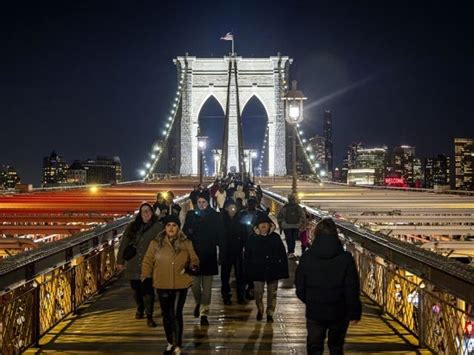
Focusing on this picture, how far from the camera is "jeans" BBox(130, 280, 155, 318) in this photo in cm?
650

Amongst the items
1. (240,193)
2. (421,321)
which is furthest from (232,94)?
(421,321)

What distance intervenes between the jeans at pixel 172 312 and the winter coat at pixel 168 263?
0.22ft

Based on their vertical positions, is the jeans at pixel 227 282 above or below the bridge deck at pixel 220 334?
above

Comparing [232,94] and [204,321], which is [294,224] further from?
[232,94]

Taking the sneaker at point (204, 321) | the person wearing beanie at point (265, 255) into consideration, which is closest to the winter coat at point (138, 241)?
the sneaker at point (204, 321)

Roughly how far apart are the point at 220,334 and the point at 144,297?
942 millimetres

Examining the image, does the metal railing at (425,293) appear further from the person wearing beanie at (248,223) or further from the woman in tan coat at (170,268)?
the woman in tan coat at (170,268)

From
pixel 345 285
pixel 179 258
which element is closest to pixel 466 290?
pixel 345 285

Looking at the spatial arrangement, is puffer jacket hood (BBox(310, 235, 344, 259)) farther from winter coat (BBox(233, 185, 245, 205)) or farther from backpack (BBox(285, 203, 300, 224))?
winter coat (BBox(233, 185, 245, 205))

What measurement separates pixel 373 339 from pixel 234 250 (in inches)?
101

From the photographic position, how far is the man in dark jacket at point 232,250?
7.68 metres

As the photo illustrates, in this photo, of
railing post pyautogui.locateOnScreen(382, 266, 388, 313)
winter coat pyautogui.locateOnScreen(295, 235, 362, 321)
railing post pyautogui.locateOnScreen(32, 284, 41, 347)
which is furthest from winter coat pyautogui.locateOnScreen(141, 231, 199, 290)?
railing post pyautogui.locateOnScreen(382, 266, 388, 313)

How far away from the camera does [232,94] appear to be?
3130 inches

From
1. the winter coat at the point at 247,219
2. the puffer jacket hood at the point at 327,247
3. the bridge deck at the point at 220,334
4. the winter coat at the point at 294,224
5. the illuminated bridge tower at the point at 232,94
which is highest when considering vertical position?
the illuminated bridge tower at the point at 232,94
